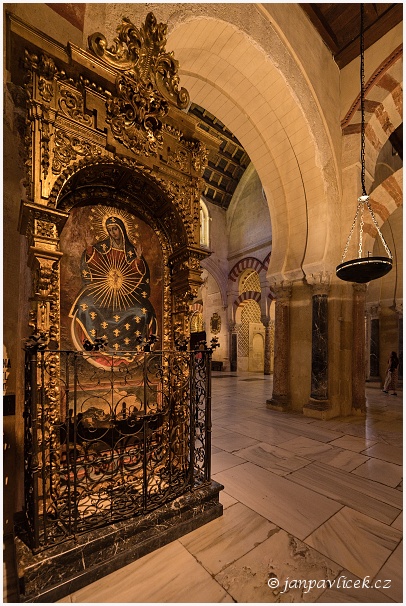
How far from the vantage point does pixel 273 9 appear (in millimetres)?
4801

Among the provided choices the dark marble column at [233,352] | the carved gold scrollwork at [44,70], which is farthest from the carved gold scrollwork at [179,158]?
the dark marble column at [233,352]

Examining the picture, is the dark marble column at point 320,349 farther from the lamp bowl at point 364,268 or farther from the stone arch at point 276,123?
the lamp bowl at point 364,268

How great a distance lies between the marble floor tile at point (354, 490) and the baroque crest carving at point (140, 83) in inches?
156

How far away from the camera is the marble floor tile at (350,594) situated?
168cm

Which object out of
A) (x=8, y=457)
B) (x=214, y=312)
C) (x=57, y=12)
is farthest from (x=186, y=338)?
(x=214, y=312)

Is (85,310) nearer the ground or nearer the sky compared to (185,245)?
nearer the ground

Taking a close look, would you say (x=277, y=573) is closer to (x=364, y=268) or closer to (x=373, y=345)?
(x=364, y=268)

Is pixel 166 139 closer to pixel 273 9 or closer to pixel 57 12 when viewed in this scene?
pixel 57 12

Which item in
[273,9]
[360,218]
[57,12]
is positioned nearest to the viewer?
[57,12]

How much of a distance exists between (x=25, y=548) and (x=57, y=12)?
438 centimetres

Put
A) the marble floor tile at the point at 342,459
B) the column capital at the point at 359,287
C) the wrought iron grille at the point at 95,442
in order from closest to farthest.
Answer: the wrought iron grille at the point at 95,442 → the marble floor tile at the point at 342,459 → the column capital at the point at 359,287

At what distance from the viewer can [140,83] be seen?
252 centimetres

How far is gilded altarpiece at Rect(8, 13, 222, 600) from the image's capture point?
2053 mm

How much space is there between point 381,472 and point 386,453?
73 centimetres
